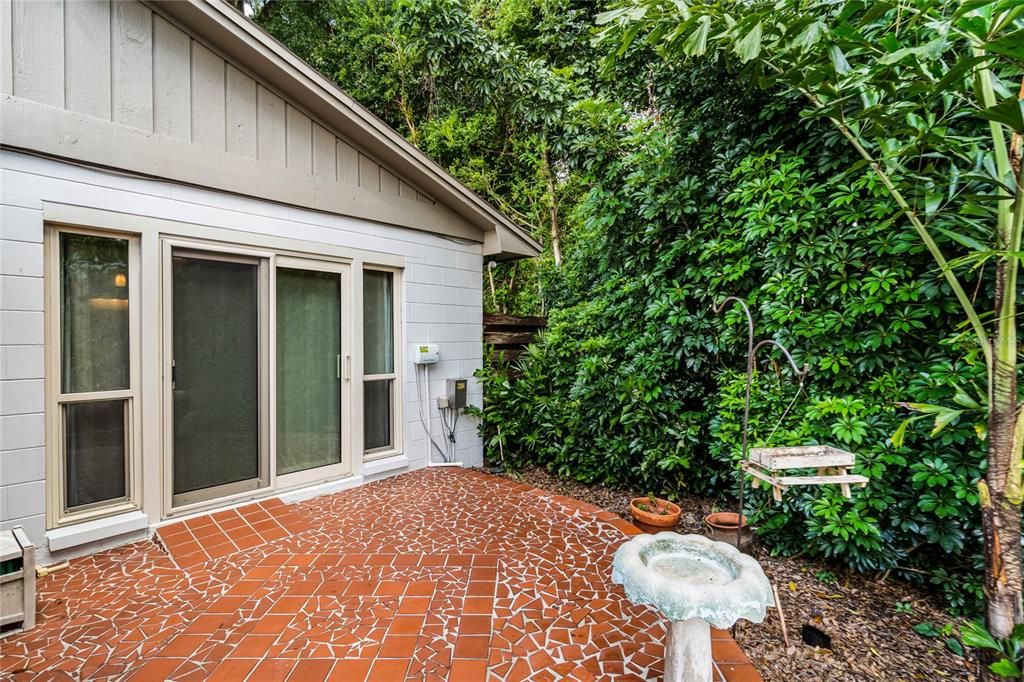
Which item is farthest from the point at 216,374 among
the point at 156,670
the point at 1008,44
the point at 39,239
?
the point at 1008,44

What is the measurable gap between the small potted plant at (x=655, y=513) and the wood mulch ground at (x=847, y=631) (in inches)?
24.7

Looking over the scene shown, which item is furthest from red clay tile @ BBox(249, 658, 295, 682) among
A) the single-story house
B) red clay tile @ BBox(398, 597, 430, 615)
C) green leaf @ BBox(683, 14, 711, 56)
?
green leaf @ BBox(683, 14, 711, 56)

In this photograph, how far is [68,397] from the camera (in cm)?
298

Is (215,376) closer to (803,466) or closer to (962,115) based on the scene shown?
(803,466)

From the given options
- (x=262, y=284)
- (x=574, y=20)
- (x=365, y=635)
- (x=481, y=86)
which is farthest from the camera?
(x=574, y=20)

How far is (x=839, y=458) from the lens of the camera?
2.50 meters

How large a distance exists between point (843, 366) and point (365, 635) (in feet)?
11.0

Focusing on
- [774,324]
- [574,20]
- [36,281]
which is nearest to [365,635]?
[36,281]

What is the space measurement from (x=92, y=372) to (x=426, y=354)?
8.45ft

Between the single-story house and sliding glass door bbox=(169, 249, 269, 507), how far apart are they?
0.04 ft

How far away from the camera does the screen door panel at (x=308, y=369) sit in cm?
398

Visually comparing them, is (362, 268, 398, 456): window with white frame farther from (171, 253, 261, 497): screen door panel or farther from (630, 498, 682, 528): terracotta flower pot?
(630, 498, 682, 528): terracotta flower pot

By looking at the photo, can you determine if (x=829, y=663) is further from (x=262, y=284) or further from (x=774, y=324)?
(x=262, y=284)

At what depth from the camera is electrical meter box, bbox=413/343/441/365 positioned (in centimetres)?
480
